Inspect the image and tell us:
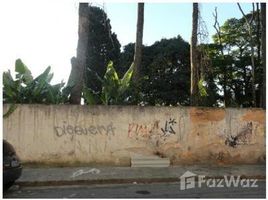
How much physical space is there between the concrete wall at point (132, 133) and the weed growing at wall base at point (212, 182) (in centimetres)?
158

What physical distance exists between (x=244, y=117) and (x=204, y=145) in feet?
4.64

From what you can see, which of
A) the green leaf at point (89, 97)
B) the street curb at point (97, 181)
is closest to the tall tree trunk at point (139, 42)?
the green leaf at point (89, 97)

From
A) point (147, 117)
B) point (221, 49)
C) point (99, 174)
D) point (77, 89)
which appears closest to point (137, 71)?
point (77, 89)

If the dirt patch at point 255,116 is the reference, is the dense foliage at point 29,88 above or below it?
above

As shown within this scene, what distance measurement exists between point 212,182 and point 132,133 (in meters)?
2.76

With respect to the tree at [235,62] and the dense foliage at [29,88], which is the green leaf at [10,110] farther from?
the tree at [235,62]

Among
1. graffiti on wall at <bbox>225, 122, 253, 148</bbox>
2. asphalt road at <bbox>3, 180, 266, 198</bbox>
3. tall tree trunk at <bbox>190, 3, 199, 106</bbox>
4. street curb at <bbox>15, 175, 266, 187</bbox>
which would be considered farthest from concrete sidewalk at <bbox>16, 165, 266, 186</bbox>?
tall tree trunk at <bbox>190, 3, 199, 106</bbox>

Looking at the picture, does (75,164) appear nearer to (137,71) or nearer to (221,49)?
(137,71)

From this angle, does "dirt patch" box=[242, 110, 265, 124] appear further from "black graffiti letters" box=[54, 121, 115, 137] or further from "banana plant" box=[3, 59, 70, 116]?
"banana plant" box=[3, 59, 70, 116]

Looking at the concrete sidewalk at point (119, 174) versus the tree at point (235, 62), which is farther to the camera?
the tree at point (235, 62)

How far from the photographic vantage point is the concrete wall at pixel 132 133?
11062mm

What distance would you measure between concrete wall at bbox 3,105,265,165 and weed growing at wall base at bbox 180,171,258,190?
1.58 metres

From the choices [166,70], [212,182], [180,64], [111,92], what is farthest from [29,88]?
[180,64]

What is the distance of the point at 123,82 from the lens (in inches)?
488
